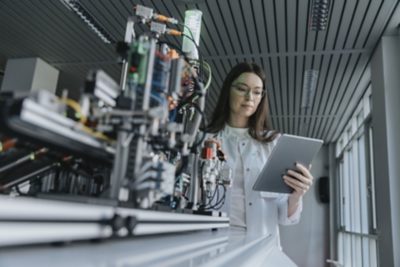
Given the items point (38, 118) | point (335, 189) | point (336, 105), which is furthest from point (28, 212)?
point (335, 189)

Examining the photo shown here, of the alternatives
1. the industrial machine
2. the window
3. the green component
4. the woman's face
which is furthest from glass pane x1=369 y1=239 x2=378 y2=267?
the green component

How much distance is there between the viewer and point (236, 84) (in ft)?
4.93

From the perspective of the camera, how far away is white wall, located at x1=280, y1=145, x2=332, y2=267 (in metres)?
6.67

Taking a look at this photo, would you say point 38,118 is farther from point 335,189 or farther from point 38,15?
point 335,189

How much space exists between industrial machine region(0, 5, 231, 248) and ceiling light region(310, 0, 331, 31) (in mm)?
2112

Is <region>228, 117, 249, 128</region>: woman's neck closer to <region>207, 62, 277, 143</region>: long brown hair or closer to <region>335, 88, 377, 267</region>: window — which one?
<region>207, 62, 277, 143</region>: long brown hair

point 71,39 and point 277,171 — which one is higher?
point 71,39

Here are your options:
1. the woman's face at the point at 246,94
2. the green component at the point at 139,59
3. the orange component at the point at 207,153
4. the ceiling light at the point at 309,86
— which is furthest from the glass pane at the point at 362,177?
the green component at the point at 139,59

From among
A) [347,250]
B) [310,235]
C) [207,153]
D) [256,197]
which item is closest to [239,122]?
[256,197]

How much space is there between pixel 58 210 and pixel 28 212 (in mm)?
38

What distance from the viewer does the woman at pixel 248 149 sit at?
1390 millimetres

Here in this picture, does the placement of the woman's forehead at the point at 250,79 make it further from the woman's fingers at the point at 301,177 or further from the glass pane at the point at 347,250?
the glass pane at the point at 347,250

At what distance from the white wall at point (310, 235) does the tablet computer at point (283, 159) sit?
19.2ft

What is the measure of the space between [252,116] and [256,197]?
36cm
